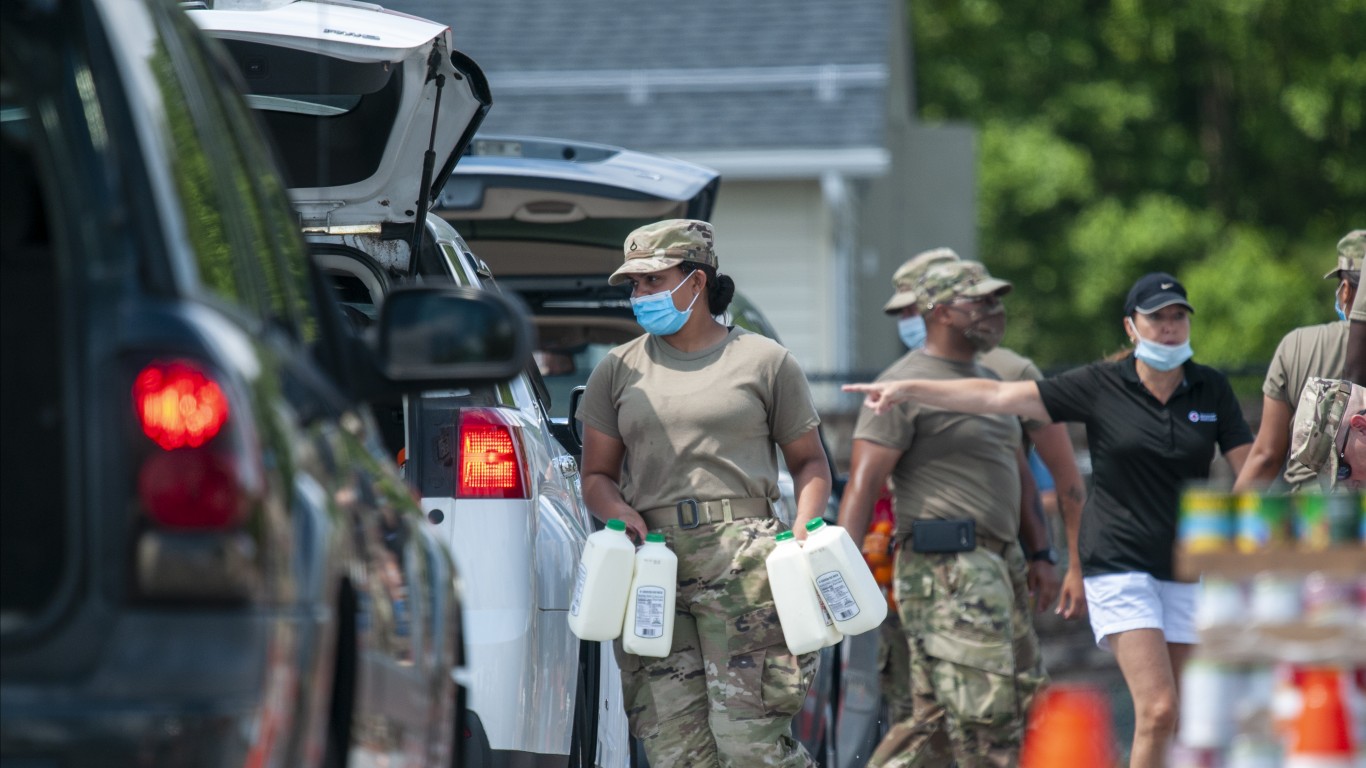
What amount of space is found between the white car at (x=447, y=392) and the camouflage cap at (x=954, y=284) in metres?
2.14

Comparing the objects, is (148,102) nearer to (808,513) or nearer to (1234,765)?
(1234,765)

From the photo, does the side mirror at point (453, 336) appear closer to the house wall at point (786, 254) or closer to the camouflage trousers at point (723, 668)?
the camouflage trousers at point (723, 668)

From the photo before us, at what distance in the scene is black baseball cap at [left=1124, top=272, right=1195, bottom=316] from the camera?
293 inches

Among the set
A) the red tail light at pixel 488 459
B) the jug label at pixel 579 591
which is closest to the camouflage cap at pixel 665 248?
the jug label at pixel 579 591

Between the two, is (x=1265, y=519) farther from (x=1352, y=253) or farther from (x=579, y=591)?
(x=1352, y=253)

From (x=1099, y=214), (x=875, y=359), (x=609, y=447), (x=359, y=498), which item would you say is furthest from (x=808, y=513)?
(x=1099, y=214)

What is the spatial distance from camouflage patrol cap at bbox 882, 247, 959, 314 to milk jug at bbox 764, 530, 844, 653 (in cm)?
246

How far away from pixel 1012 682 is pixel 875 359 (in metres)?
14.7

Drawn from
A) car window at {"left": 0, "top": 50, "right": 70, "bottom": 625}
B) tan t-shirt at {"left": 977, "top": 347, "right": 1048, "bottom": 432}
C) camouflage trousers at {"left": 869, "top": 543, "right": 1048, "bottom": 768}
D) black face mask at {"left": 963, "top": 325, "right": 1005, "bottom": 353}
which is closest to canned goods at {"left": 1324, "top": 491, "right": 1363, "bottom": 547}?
car window at {"left": 0, "top": 50, "right": 70, "bottom": 625}

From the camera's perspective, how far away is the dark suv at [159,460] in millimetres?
2641

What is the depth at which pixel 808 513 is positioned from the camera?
21.1 ft

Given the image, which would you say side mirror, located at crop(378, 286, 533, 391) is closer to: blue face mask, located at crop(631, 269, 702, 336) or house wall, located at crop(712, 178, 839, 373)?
blue face mask, located at crop(631, 269, 702, 336)

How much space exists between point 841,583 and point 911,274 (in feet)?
9.76

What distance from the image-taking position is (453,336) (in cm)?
362
